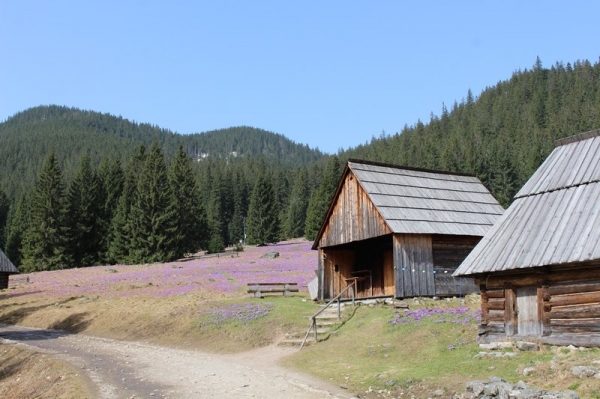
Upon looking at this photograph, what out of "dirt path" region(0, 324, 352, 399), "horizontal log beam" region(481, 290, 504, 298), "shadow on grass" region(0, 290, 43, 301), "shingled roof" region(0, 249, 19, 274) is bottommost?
"dirt path" region(0, 324, 352, 399)

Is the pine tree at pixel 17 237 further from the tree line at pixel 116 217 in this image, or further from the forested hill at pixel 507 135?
the forested hill at pixel 507 135

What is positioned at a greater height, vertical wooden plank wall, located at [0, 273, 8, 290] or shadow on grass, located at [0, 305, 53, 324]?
vertical wooden plank wall, located at [0, 273, 8, 290]

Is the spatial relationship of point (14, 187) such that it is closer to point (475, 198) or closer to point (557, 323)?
point (475, 198)

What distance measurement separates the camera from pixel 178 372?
1905 centimetres

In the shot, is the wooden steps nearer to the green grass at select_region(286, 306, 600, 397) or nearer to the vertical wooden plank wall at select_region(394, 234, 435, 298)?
the green grass at select_region(286, 306, 600, 397)

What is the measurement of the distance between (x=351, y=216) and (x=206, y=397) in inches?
689

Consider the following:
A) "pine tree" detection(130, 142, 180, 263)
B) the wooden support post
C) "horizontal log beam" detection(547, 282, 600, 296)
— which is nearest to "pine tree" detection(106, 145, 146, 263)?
"pine tree" detection(130, 142, 180, 263)

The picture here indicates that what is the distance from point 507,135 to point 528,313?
152255mm

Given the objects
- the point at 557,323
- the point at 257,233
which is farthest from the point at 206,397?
the point at 257,233

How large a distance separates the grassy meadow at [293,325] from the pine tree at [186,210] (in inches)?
928

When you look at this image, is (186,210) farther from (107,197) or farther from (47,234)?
(47,234)

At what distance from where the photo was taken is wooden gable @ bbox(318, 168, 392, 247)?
2891 cm

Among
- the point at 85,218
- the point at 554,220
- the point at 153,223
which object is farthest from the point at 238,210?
the point at 554,220

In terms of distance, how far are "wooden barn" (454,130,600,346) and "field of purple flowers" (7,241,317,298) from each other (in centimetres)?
2304
